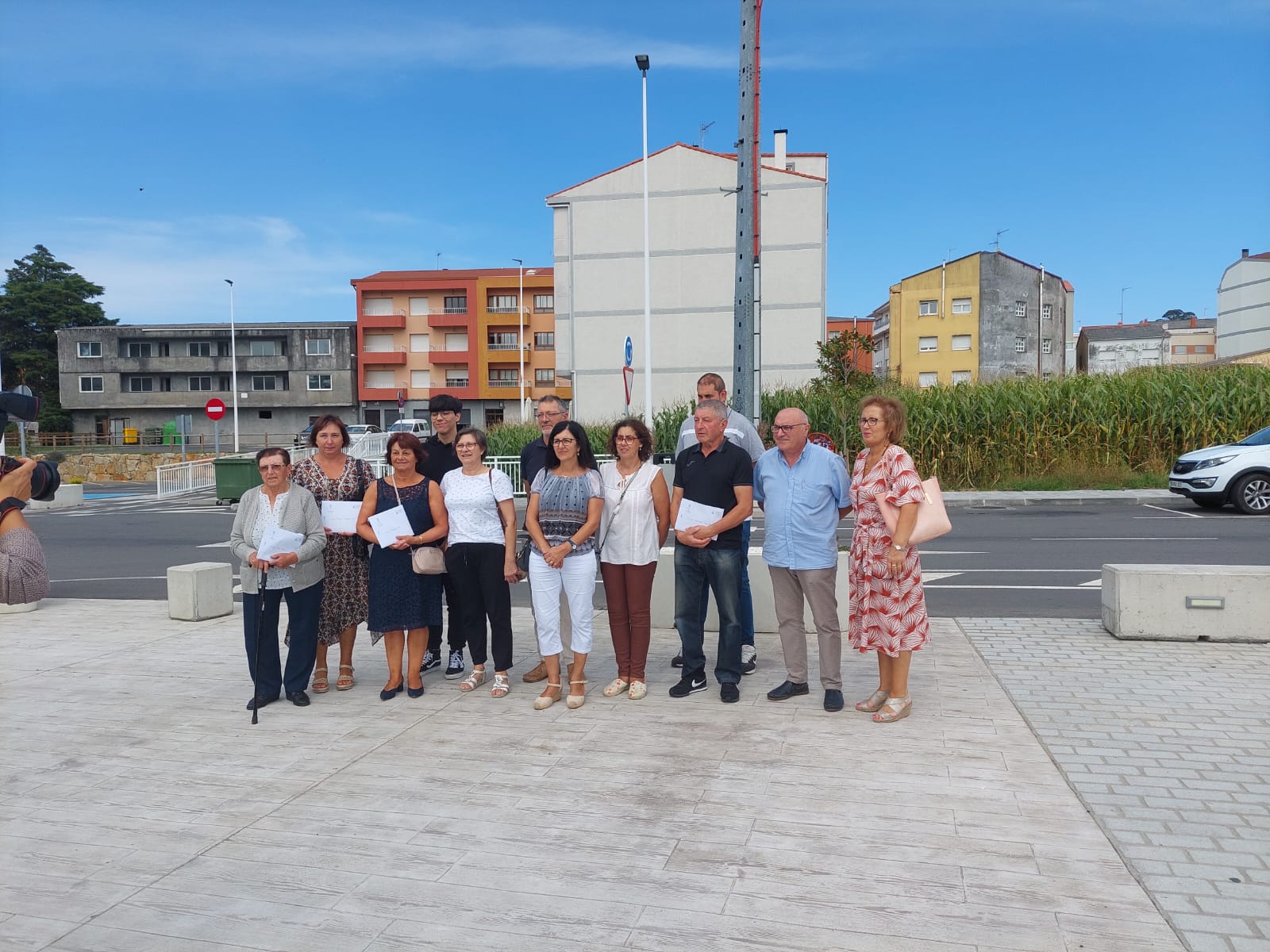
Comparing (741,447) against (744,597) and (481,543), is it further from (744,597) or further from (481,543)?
(481,543)

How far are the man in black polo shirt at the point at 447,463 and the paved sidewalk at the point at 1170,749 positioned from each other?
3.70 metres

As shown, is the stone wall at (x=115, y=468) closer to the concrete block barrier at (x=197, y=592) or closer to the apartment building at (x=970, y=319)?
the concrete block barrier at (x=197, y=592)

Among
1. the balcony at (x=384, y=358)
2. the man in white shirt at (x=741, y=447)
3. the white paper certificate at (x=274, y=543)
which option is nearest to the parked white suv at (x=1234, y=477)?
the man in white shirt at (x=741, y=447)

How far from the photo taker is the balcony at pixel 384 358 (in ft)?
217

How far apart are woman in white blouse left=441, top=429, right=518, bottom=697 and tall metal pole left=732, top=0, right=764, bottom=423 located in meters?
3.11

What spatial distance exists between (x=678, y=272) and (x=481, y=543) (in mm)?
38047

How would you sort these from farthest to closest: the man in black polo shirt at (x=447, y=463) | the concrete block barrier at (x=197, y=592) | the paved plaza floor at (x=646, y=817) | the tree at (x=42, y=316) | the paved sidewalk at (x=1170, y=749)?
the tree at (x=42, y=316)
the concrete block barrier at (x=197, y=592)
the man in black polo shirt at (x=447, y=463)
the paved sidewalk at (x=1170, y=749)
the paved plaza floor at (x=646, y=817)

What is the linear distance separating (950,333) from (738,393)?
59234 millimetres

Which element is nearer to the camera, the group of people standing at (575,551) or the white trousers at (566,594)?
the group of people standing at (575,551)

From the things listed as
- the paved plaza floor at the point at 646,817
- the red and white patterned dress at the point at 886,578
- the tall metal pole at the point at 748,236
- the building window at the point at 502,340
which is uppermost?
the building window at the point at 502,340

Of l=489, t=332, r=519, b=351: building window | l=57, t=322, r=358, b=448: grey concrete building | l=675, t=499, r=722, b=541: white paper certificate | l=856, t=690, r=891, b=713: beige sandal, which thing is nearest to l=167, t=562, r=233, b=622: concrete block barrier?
l=675, t=499, r=722, b=541: white paper certificate

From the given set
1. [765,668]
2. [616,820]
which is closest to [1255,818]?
[616,820]

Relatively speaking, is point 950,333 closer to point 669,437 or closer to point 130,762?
point 669,437

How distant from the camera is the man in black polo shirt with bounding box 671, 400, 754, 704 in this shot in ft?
19.8
